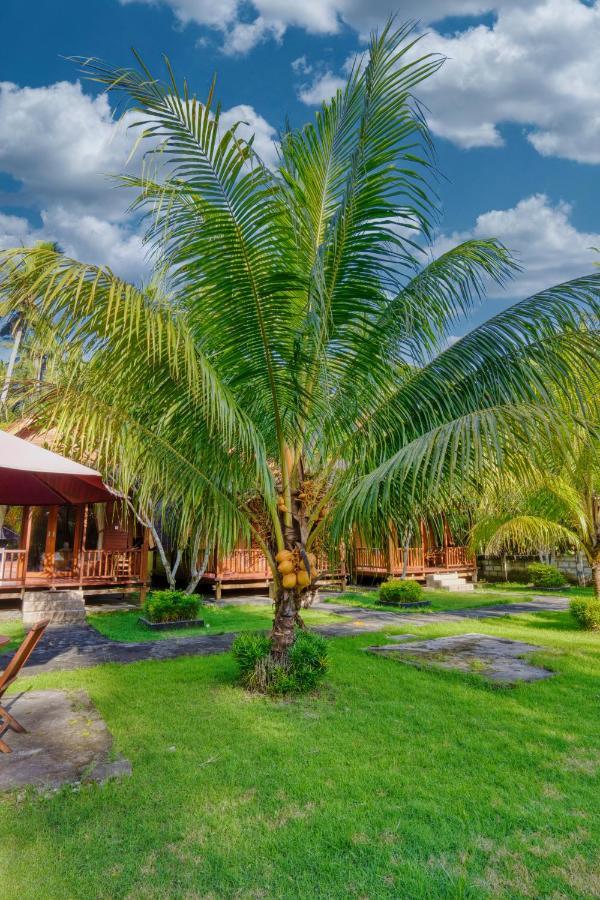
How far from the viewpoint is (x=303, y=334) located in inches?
174

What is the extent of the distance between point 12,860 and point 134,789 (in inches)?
33.3

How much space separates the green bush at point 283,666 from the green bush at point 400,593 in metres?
7.72

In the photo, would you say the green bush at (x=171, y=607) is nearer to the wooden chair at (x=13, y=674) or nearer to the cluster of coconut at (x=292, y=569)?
the cluster of coconut at (x=292, y=569)

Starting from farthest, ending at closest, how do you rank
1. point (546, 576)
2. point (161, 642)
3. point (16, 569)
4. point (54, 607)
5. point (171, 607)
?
point (546, 576), point (16, 569), point (54, 607), point (171, 607), point (161, 642)

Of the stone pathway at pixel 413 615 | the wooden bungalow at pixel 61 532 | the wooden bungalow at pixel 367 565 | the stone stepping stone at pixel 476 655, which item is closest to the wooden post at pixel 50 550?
the wooden bungalow at pixel 61 532

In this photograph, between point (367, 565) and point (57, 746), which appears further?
point (367, 565)

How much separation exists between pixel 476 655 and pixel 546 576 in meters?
11.6

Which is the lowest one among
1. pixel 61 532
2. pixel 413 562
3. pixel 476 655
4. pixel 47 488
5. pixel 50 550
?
pixel 476 655

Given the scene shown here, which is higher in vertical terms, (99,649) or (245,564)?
(245,564)

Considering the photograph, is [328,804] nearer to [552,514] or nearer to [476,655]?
[476,655]

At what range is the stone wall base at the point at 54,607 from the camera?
10469 millimetres

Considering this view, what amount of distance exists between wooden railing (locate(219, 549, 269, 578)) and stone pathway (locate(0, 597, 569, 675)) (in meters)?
2.86

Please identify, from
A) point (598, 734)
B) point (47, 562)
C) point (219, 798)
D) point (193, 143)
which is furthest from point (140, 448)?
point (47, 562)

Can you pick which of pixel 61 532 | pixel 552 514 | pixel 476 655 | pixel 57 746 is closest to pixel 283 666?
pixel 57 746
